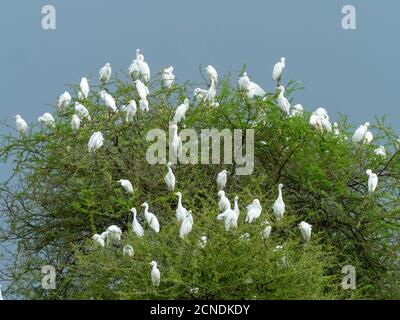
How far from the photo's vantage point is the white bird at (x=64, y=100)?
21875mm

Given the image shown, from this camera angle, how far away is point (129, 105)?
21.1 meters

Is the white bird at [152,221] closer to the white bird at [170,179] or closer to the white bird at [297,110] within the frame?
the white bird at [170,179]

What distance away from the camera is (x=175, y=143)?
20391 millimetres

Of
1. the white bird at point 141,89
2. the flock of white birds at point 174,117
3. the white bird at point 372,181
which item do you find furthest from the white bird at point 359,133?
the white bird at point 141,89

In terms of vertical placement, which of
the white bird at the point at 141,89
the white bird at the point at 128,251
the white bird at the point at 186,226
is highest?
the white bird at the point at 141,89

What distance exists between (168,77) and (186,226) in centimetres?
505

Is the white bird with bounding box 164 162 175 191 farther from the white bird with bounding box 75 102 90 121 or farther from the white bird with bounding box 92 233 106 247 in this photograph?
the white bird with bounding box 75 102 90 121

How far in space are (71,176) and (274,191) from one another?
2770mm

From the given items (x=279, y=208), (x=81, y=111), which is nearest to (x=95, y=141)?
(x=81, y=111)

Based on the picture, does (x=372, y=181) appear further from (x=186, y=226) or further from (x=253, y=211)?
(x=186, y=226)

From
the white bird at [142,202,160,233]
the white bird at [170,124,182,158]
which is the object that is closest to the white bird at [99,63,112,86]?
the white bird at [170,124,182,158]

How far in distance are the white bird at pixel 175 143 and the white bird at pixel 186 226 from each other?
272 cm
